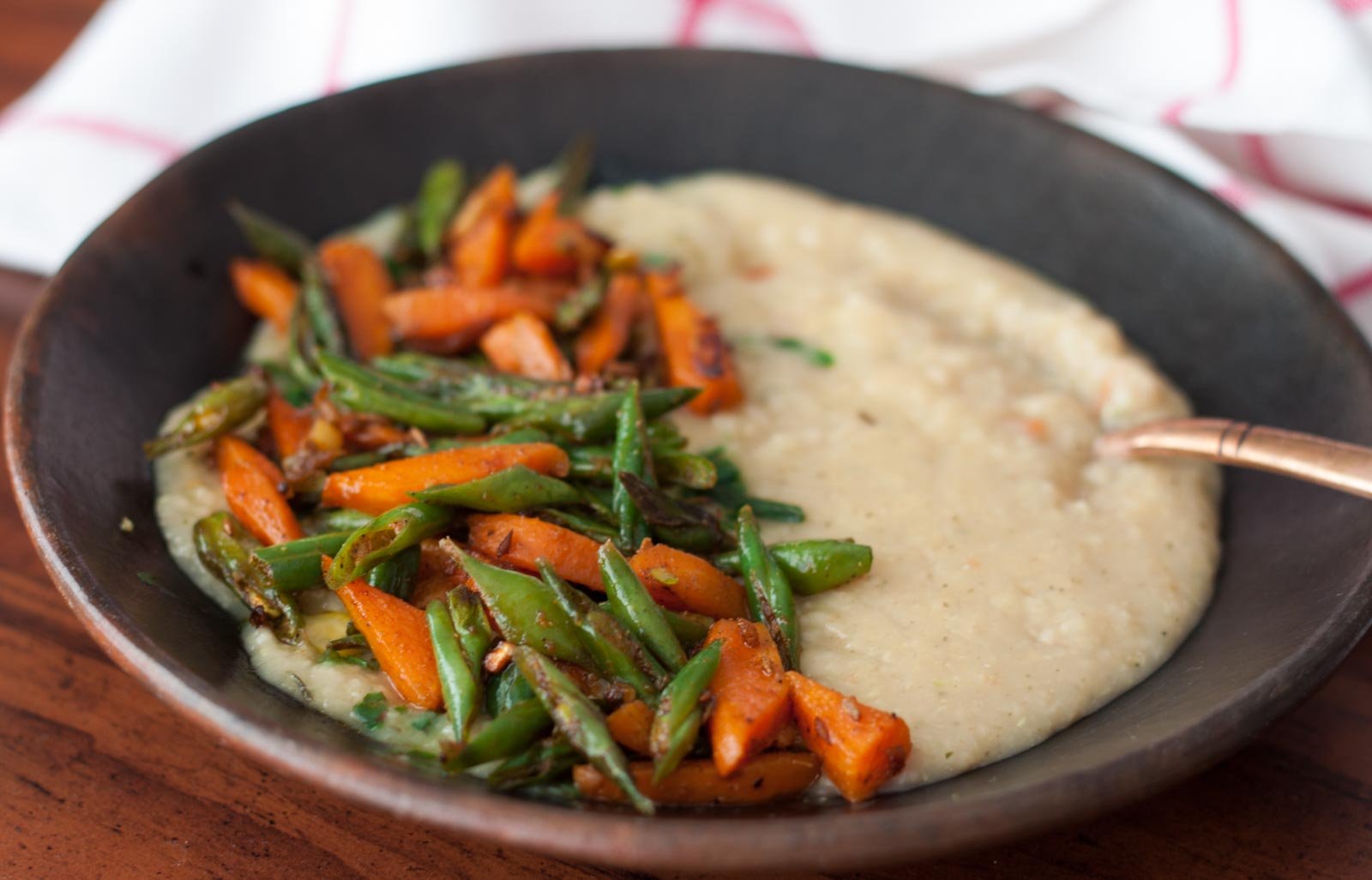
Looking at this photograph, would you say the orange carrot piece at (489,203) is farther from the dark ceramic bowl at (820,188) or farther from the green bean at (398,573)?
the green bean at (398,573)

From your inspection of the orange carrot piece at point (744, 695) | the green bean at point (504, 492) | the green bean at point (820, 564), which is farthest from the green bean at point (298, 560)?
the green bean at point (820, 564)

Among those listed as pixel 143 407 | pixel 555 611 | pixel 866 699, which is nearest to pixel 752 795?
pixel 866 699

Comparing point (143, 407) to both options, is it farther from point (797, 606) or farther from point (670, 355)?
point (797, 606)

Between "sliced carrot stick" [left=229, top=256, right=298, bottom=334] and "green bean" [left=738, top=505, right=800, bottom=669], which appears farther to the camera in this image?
"sliced carrot stick" [left=229, top=256, right=298, bottom=334]

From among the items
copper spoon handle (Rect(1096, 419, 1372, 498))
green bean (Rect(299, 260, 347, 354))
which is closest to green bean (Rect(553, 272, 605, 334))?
green bean (Rect(299, 260, 347, 354))

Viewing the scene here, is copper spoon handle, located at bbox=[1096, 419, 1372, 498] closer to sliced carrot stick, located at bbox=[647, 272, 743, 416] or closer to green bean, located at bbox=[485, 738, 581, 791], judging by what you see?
sliced carrot stick, located at bbox=[647, 272, 743, 416]

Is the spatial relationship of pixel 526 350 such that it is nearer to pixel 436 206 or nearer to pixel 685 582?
pixel 436 206
